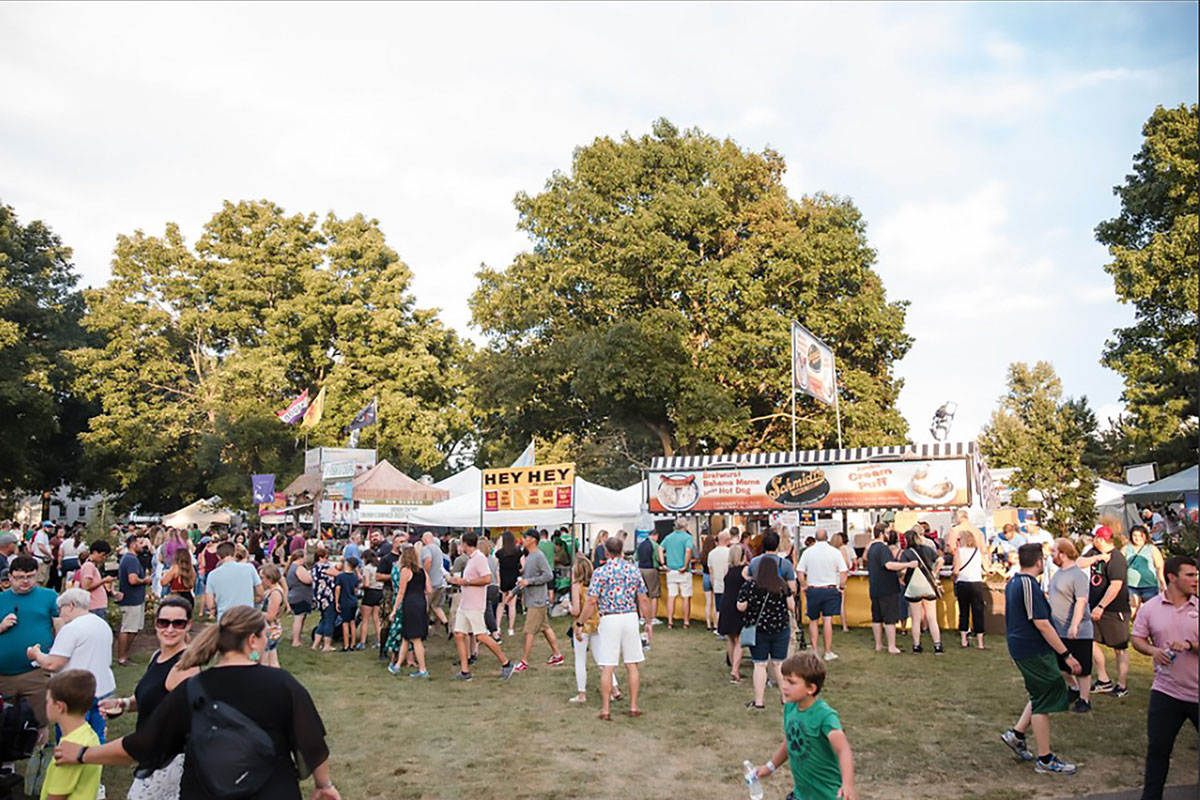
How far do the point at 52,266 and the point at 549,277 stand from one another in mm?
22631

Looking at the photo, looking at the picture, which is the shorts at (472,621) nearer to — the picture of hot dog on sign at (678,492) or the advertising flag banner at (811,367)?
the picture of hot dog on sign at (678,492)

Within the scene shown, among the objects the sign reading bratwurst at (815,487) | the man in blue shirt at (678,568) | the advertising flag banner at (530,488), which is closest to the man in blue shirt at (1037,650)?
the man in blue shirt at (678,568)

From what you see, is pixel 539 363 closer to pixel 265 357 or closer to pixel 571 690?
pixel 265 357

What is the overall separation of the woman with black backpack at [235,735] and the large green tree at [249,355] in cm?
3487

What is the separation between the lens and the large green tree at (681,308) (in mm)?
29031

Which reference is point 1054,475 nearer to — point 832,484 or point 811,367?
point 811,367

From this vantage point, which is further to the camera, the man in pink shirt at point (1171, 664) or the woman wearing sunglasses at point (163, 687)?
the man in pink shirt at point (1171, 664)

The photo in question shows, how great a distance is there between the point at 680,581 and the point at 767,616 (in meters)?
6.56

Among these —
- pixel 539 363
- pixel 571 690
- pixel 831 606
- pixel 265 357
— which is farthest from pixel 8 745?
pixel 265 357

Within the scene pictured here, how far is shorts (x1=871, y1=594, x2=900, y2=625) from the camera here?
1286 centimetres

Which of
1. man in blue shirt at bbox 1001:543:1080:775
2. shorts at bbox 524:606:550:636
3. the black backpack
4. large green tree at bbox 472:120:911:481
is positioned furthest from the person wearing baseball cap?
large green tree at bbox 472:120:911:481

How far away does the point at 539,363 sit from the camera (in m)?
30.5

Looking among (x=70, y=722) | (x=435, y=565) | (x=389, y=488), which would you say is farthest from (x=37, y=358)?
(x=70, y=722)

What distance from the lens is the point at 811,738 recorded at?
443 centimetres
